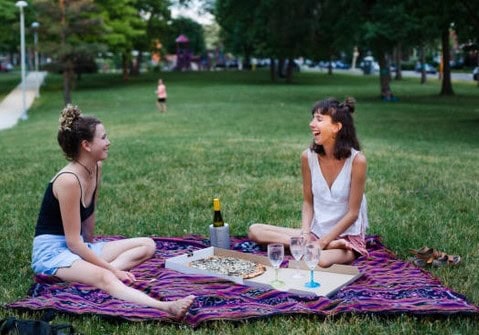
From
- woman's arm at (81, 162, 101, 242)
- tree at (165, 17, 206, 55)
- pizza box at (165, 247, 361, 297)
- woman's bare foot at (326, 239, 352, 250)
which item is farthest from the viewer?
tree at (165, 17, 206, 55)

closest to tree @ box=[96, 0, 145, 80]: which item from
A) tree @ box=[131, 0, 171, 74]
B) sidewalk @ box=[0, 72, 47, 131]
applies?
sidewalk @ box=[0, 72, 47, 131]

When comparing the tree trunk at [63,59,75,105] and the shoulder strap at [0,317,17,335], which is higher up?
the tree trunk at [63,59,75,105]

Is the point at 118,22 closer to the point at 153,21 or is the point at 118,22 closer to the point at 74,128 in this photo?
the point at 153,21

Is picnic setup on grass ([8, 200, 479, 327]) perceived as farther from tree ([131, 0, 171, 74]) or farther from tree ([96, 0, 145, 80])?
tree ([131, 0, 171, 74])

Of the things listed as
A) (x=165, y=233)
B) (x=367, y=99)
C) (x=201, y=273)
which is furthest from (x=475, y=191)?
(x=367, y=99)

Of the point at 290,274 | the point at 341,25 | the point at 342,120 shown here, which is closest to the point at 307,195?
the point at 342,120

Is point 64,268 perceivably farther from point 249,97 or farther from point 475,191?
point 249,97

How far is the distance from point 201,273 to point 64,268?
1.05 m

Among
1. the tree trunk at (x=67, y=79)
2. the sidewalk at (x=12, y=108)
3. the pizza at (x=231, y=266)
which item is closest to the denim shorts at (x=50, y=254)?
the pizza at (x=231, y=266)

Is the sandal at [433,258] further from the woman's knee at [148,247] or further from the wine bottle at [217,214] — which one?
the woman's knee at [148,247]

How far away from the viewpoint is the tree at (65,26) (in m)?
33.3

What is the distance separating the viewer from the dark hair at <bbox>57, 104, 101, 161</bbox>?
16.6 feet

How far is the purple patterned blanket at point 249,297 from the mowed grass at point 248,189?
72mm

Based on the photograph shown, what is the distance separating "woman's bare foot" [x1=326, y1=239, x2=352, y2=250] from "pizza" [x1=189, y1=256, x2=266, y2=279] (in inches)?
24.7
